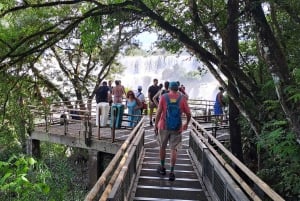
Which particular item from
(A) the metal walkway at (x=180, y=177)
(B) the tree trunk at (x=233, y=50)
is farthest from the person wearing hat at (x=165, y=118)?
(B) the tree trunk at (x=233, y=50)

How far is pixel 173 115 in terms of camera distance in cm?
734

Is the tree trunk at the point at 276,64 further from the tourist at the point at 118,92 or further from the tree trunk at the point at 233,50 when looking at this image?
the tourist at the point at 118,92

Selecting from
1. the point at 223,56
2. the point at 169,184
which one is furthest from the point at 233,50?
the point at 169,184

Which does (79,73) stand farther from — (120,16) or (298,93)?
(298,93)

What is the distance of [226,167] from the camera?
5527mm

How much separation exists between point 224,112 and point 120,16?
10.3 m

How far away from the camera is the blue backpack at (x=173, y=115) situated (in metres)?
7.30

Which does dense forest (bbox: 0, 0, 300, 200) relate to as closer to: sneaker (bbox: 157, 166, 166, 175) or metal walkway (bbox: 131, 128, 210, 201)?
metal walkway (bbox: 131, 128, 210, 201)

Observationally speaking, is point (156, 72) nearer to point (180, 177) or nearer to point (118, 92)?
point (118, 92)

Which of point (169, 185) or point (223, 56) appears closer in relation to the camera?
point (169, 185)

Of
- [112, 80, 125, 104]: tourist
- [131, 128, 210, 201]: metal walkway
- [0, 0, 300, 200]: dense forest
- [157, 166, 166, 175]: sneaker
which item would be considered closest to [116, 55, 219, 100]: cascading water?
[112, 80, 125, 104]: tourist

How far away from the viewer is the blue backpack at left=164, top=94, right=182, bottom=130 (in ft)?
24.0

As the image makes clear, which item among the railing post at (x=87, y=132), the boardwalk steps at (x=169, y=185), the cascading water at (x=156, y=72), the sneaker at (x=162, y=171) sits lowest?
the boardwalk steps at (x=169, y=185)

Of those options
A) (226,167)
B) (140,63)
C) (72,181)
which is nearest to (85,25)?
(226,167)
